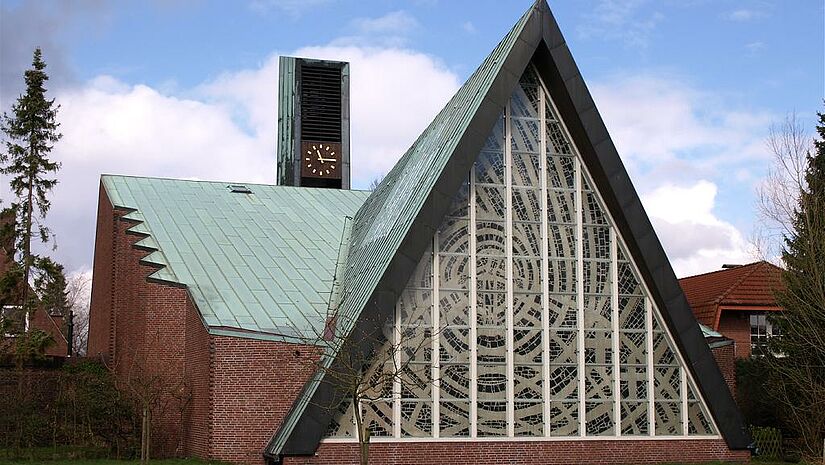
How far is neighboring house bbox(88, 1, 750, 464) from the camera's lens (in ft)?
66.8

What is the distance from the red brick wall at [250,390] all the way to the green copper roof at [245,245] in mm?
321

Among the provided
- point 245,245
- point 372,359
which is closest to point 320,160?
point 245,245

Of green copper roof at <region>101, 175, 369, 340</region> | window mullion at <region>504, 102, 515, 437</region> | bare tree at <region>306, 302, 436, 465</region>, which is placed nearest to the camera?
bare tree at <region>306, 302, 436, 465</region>

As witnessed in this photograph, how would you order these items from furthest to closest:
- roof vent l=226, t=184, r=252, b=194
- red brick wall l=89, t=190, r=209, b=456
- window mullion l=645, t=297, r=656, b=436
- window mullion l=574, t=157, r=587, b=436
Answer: roof vent l=226, t=184, r=252, b=194 → red brick wall l=89, t=190, r=209, b=456 → window mullion l=645, t=297, r=656, b=436 → window mullion l=574, t=157, r=587, b=436

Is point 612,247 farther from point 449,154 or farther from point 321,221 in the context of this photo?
point 321,221

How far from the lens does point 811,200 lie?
2541cm

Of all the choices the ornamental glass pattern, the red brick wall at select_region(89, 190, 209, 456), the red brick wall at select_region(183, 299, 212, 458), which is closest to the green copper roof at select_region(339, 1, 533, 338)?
the ornamental glass pattern

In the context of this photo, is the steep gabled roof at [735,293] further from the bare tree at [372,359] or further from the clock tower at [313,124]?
the bare tree at [372,359]

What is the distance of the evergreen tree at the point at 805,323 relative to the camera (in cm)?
2456

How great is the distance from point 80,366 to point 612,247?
14.5 metres

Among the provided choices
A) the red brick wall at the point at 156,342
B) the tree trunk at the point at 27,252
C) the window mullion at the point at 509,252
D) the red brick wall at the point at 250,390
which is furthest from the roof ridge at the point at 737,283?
the tree trunk at the point at 27,252

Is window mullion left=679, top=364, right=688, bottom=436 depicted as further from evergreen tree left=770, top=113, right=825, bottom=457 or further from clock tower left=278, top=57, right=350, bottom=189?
clock tower left=278, top=57, right=350, bottom=189

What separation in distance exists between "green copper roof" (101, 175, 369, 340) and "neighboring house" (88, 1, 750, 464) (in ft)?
0.38

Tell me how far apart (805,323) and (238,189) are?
677 inches
